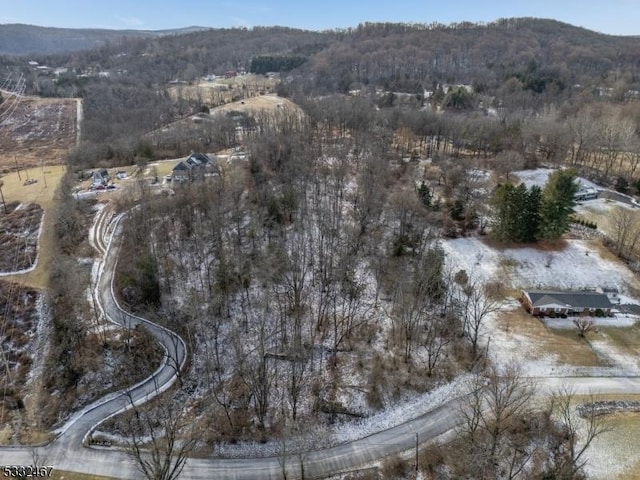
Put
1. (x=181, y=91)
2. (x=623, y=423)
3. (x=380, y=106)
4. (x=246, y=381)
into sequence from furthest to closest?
(x=181, y=91), (x=380, y=106), (x=246, y=381), (x=623, y=423)

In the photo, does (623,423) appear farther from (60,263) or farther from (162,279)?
(60,263)

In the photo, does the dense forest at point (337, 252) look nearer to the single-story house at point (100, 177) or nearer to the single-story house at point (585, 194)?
the single-story house at point (585, 194)

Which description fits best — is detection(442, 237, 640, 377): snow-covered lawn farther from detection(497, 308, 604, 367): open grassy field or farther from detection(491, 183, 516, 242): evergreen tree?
detection(491, 183, 516, 242): evergreen tree

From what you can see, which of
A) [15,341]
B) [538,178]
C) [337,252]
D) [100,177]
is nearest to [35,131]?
[100,177]

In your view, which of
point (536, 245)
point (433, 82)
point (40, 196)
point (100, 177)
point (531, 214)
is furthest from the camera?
point (433, 82)

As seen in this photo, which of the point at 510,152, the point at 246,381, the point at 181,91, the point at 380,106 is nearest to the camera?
the point at 246,381

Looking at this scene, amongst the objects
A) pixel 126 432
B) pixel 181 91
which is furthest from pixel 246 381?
pixel 181 91

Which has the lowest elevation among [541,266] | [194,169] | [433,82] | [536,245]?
[541,266]

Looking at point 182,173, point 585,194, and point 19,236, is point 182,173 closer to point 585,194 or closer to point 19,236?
point 19,236
